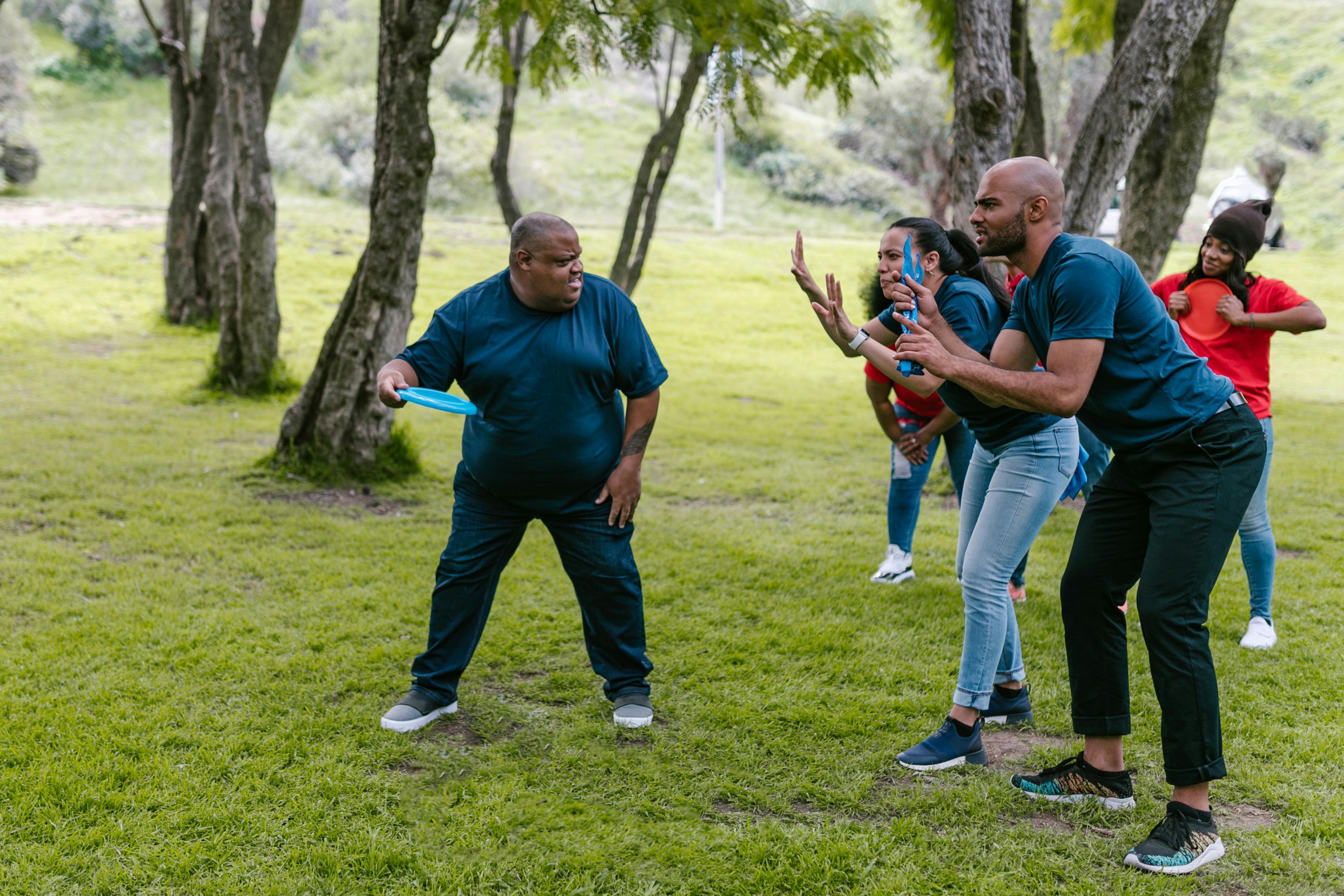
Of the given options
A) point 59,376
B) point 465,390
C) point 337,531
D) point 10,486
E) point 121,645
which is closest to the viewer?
point 465,390

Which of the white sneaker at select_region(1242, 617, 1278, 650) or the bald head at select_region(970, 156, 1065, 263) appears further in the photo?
the white sneaker at select_region(1242, 617, 1278, 650)

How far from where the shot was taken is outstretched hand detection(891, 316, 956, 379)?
3135mm

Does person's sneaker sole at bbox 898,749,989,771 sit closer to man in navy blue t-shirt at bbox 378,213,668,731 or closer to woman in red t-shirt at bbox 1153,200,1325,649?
man in navy blue t-shirt at bbox 378,213,668,731

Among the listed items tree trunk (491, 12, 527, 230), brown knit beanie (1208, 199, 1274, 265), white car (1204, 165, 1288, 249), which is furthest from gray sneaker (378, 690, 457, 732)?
white car (1204, 165, 1288, 249)

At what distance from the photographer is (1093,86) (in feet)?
107

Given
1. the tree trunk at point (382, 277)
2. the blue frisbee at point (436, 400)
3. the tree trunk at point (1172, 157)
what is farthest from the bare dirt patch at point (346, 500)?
the tree trunk at point (1172, 157)

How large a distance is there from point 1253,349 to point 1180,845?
2.92 m

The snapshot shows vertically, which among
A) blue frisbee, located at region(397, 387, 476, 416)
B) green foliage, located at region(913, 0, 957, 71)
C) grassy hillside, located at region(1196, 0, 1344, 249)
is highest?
grassy hillside, located at region(1196, 0, 1344, 249)

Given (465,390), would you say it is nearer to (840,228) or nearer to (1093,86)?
(840,228)

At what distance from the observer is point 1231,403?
323 cm

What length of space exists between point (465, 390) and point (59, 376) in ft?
33.9

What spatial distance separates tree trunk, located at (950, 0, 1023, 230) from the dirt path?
1921 cm

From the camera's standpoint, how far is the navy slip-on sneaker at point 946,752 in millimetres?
3816

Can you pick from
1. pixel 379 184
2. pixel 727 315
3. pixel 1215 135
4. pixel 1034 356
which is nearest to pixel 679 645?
pixel 1034 356
